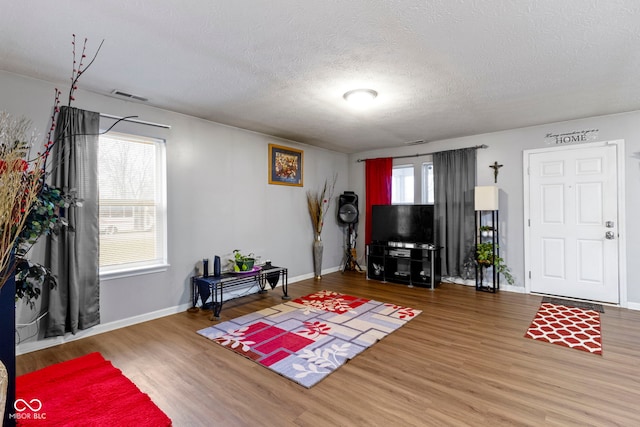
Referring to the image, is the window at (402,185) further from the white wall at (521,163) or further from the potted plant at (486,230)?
the potted plant at (486,230)

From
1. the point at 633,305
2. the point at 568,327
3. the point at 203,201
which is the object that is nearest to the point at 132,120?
the point at 203,201

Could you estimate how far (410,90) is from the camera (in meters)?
3.16

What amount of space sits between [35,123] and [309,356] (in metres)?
3.27

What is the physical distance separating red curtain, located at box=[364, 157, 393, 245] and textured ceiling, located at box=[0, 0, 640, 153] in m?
2.20

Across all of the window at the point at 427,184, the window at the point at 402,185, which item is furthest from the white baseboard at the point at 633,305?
the window at the point at 402,185

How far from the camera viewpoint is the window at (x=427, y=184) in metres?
5.61

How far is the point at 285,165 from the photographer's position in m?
5.24

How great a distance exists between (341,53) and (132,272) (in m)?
3.15

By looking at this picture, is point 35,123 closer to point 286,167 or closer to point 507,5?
point 286,167

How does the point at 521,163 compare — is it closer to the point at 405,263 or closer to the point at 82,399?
the point at 405,263

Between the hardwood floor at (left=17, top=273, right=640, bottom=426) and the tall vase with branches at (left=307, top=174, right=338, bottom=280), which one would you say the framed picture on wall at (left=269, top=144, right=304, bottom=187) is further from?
the hardwood floor at (left=17, top=273, right=640, bottom=426)

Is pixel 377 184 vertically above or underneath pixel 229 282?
above

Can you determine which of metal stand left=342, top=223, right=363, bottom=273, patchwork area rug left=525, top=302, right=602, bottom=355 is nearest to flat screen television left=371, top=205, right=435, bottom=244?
metal stand left=342, top=223, right=363, bottom=273

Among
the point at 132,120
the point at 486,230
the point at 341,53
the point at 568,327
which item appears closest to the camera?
the point at 341,53
